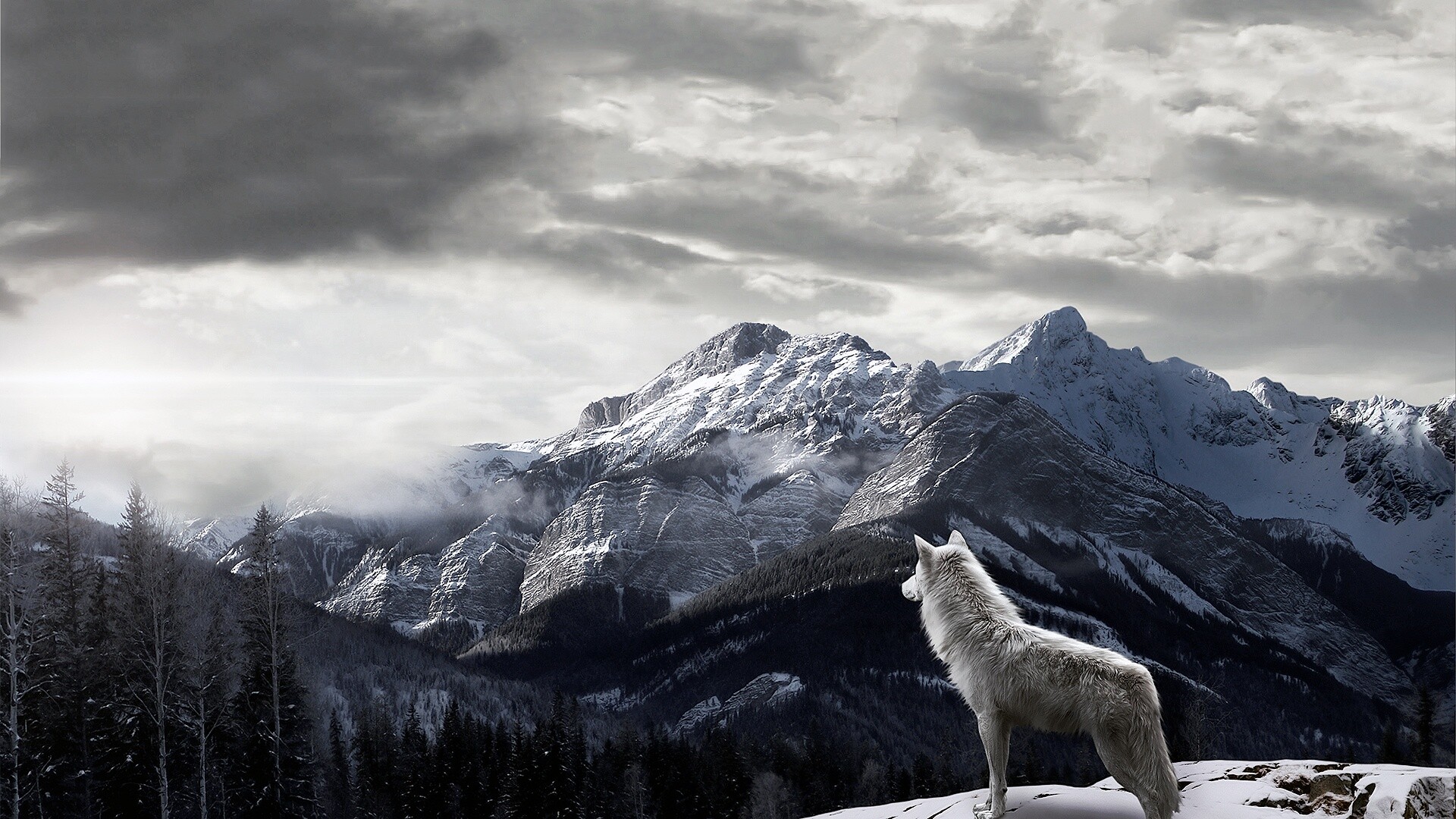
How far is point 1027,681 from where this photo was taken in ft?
38.1

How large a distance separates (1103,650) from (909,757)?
649ft

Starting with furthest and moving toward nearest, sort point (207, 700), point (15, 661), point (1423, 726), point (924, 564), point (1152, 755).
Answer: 1. point (1423, 726)
2. point (207, 700)
3. point (15, 661)
4. point (924, 564)
5. point (1152, 755)

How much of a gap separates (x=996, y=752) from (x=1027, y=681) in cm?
95

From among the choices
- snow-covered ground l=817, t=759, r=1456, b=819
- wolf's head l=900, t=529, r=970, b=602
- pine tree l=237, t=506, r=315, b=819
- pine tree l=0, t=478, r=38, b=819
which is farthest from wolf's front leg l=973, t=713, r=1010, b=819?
pine tree l=237, t=506, r=315, b=819

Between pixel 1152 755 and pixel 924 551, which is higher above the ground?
pixel 924 551

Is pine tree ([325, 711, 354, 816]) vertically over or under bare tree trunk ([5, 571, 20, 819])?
under

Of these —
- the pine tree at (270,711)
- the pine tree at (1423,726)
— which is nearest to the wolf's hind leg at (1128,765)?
the pine tree at (270,711)

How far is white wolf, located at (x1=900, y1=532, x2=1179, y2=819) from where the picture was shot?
11117 millimetres

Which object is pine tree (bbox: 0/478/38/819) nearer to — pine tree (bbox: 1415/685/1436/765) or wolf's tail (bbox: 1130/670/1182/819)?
wolf's tail (bbox: 1130/670/1182/819)

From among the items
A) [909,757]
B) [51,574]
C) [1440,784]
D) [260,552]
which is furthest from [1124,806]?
[909,757]

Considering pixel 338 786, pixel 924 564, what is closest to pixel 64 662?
pixel 338 786

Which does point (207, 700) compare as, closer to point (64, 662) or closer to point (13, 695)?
point (64, 662)

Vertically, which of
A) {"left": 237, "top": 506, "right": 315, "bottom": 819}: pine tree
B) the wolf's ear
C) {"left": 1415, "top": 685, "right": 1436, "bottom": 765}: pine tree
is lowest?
{"left": 1415, "top": 685, "right": 1436, "bottom": 765}: pine tree

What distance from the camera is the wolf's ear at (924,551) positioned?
40.7ft
